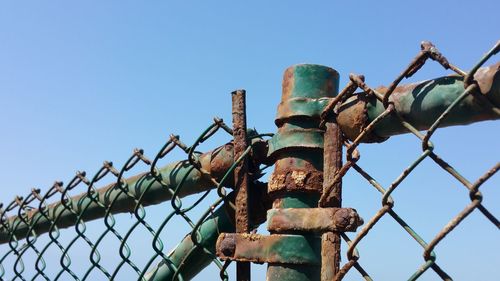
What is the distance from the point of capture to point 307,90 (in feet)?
4.86

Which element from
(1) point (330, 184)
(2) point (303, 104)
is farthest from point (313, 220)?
(2) point (303, 104)

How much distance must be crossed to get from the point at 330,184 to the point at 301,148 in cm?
14

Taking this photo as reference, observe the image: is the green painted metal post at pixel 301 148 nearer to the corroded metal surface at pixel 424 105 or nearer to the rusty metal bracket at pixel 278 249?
the rusty metal bracket at pixel 278 249

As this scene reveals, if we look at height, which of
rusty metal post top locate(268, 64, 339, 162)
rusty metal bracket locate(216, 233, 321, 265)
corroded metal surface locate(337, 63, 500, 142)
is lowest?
rusty metal bracket locate(216, 233, 321, 265)

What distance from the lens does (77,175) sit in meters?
2.42

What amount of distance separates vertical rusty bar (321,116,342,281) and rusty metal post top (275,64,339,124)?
0.07m

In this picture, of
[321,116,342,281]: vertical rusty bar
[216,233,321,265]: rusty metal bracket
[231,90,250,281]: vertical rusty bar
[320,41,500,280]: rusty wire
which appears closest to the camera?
[320,41,500,280]: rusty wire

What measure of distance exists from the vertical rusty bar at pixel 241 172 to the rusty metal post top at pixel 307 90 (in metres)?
0.16

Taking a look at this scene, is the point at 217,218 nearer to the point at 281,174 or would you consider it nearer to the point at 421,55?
the point at 281,174

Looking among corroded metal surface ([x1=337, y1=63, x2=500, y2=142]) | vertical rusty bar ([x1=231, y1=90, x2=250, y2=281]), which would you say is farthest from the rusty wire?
vertical rusty bar ([x1=231, y1=90, x2=250, y2=281])

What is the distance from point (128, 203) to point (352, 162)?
3.52ft

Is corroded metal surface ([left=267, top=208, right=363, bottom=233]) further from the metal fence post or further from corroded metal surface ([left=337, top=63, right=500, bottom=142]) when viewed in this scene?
corroded metal surface ([left=337, top=63, right=500, bottom=142])

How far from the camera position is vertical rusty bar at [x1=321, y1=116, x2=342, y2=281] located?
1.31 meters

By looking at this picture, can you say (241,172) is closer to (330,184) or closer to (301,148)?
(301,148)
